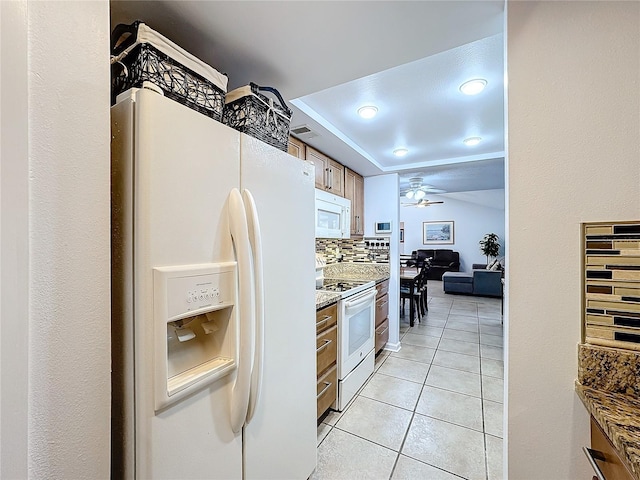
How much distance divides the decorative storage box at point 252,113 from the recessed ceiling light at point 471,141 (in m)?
2.18

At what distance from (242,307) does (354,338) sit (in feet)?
5.35

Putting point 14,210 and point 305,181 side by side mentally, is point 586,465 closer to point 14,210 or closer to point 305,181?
point 305,181


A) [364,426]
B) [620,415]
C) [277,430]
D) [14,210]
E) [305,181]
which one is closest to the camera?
[14,210]

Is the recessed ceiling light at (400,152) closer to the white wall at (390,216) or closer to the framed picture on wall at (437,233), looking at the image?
the white wall at (390,216)

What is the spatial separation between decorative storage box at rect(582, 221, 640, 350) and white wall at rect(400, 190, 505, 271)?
26.1 ft

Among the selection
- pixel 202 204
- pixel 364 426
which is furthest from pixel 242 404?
pixel 364 426

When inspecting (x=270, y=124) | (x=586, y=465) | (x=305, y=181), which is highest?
(x=270, y=124)

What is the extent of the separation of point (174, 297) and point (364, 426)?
72.9 inches

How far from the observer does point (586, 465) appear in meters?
0.91

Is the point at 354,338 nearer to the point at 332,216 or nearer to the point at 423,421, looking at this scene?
the point at 423,421

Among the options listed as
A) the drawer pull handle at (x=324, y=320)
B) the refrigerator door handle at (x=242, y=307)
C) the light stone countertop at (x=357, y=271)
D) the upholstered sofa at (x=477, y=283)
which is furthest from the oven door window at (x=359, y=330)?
the upholstered sofa at (x=477, y=283)

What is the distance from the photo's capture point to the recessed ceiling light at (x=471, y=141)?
2.69 meters

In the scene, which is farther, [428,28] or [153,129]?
[428,28]

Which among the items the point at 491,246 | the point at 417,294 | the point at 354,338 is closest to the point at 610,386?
the point at 354,338
